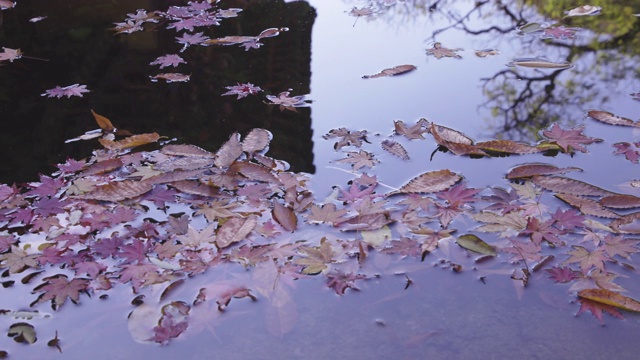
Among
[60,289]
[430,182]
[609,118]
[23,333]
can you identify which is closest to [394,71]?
[609,118]

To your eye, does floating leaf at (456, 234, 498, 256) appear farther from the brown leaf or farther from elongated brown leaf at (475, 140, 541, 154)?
the brown leaf

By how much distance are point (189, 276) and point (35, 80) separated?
6.72ft

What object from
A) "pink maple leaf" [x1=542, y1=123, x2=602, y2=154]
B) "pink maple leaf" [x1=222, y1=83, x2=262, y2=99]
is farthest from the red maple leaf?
"pink maple leaf" [x1=542, y1=123, x2=602, y2=154]

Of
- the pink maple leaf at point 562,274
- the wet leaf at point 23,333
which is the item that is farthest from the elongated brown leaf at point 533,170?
the wet leaf at point 23,333

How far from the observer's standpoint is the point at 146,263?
180 centimetres

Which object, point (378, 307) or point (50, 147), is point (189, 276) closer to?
point (378, 307)

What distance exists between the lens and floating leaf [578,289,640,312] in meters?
1.56

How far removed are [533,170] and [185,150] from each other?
1406mm

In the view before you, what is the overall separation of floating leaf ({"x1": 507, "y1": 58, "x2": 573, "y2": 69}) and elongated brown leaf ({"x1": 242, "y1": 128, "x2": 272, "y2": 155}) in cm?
153

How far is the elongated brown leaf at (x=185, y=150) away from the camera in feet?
7.95

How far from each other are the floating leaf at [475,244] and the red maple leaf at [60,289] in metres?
1.16

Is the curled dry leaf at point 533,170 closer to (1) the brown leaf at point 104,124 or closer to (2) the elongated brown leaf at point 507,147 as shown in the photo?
(2) the elongated brown leaf at point 507,147

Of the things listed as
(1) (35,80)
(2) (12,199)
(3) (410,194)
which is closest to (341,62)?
(3) (410,194)

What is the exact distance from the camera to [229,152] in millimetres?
2406
